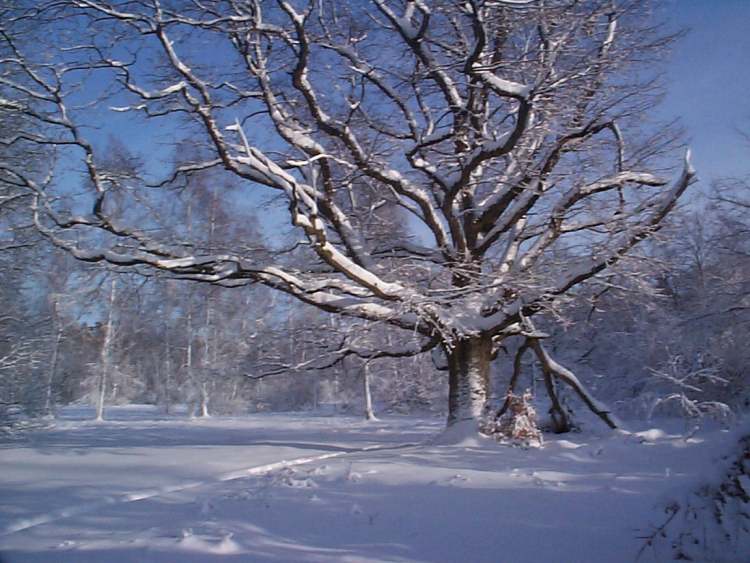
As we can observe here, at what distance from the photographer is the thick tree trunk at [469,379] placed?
37.2 ft

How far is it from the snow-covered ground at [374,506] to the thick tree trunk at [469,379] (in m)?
1.75

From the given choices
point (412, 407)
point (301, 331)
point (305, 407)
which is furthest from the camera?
point (305, 407)

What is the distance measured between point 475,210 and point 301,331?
502 centimetres

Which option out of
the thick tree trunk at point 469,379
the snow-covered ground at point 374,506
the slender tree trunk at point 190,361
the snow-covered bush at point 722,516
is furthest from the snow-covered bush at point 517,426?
the slender tree trunk at point 190,361

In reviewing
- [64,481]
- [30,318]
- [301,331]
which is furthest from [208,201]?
[64,481]

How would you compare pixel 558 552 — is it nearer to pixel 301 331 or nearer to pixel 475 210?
pixel 475 210

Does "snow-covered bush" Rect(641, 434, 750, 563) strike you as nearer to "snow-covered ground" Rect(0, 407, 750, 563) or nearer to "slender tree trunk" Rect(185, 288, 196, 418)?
"snow-covered ground" Rect(0, 407, 750, 563)

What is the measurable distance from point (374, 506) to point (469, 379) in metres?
6.48

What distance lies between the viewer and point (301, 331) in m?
13.0

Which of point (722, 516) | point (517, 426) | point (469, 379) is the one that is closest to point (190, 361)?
point (469, 379)

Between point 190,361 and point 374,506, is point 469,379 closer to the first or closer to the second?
point 374,506

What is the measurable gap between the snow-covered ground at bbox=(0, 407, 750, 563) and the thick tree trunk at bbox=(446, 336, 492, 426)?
1747mm

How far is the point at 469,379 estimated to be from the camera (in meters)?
11.5

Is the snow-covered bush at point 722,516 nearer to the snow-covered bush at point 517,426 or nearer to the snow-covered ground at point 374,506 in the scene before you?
the snow-covered ground at point 374,506
